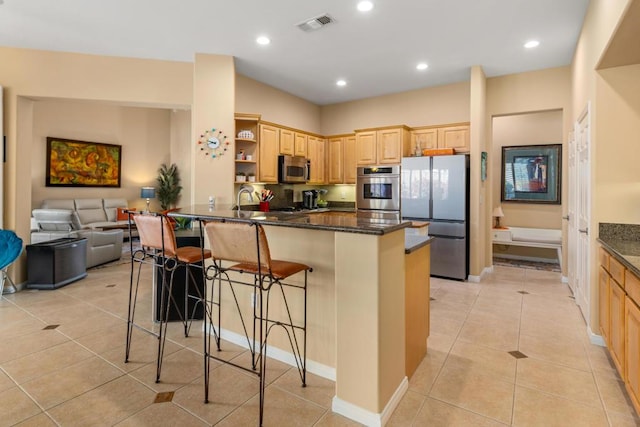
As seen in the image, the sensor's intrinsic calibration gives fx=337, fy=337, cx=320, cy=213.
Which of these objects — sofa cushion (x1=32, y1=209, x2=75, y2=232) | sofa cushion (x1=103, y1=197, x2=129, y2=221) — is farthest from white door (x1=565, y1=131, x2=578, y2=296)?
sofa cushion (x1=103, y1=197, x2=129, y2=221)

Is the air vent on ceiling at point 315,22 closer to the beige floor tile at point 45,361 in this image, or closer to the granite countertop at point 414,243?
the granite countertop at point 414,243

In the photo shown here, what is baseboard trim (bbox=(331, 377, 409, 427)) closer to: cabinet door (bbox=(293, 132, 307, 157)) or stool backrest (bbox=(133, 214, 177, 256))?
stool backrest (bbox=(133, 214, 177, 256))

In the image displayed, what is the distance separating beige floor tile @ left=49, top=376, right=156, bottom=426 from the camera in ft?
6.25

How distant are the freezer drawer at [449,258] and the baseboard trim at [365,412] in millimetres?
3251

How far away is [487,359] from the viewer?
2.61 metres

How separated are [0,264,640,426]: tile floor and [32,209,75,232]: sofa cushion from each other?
208cm

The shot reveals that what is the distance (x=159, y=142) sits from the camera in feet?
29.3

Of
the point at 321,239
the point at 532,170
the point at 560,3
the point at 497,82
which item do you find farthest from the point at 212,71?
the point at 532,170

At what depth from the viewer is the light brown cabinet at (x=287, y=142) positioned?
5499mm

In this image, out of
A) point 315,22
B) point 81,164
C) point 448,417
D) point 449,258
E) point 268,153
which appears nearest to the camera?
point 448,417

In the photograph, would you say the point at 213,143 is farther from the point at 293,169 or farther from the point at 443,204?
the point at 443,204

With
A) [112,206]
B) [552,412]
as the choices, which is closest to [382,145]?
[552,412]

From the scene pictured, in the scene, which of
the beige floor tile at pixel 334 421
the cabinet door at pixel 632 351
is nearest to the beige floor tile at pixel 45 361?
the beige floor tile at pixel 334 421

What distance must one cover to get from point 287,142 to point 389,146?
1722 mm
